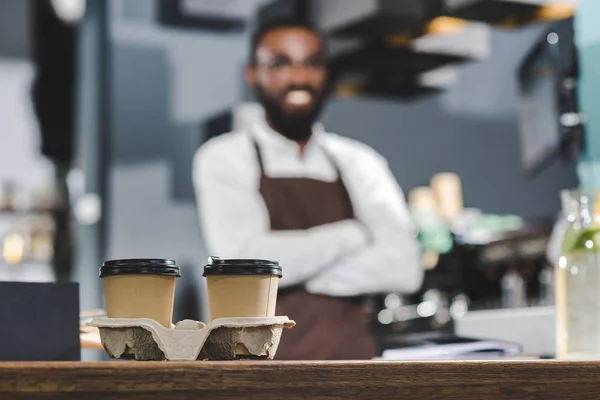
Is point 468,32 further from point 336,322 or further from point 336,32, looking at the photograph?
point 336,322

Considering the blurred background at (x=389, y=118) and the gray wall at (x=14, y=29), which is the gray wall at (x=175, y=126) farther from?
the gray wall at (x=14, y=29)

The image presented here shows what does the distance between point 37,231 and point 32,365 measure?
5.30 meters

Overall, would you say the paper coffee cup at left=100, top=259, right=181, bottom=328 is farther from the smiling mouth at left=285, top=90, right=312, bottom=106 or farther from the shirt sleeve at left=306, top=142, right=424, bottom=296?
the smiling mouth at left=285, top=90, right=312, bottom=106

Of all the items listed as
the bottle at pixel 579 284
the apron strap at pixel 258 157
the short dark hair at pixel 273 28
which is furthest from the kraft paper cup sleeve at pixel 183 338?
the short dark hair at pixel 273 28

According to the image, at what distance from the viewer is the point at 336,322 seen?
300 cm

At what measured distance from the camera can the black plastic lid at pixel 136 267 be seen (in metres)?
1.01

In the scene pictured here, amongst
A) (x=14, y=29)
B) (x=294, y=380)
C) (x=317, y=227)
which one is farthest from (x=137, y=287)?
(x=14, y=29)

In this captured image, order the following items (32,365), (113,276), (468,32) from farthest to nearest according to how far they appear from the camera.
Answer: (468,32)
(113,276)
(32,365)

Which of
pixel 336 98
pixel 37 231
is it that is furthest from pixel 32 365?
pixel 37 231

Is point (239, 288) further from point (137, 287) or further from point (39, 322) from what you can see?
point (39, 322)

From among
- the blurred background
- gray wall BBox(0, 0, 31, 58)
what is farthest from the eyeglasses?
gray wall BBox(0, 0, 31, 58)

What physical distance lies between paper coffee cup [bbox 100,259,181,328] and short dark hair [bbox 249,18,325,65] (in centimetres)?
229

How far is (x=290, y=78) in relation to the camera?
316 centimetres

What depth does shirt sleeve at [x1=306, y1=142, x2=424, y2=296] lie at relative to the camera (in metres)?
3.00
